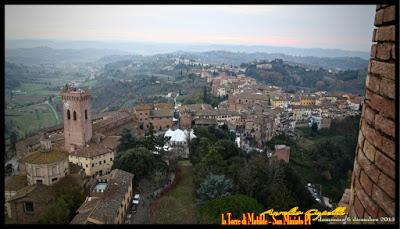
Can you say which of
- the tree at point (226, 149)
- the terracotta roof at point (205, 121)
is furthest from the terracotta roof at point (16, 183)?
the terracotta roof at point (205, 121)

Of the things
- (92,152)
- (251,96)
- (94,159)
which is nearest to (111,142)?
(92,152)

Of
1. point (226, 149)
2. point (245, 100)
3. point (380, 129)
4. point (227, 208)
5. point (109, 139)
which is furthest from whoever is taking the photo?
point (245, 100)

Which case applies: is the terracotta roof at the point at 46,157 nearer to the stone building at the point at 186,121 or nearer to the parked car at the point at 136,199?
the parked car at the point at 136,199

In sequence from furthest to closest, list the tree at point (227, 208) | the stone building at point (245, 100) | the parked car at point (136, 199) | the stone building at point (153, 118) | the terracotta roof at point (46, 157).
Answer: the stone building at point (245, 100)
the stone building at point (153, 118)
the terracotta roof at point (46, 157)
the parked car at point (136, 199)
the tree at point (227, 208)

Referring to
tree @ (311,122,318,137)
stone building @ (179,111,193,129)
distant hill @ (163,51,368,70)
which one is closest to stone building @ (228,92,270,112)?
tree @ (311,122,318,137)

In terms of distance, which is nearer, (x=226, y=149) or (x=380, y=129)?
(x=380, y=129)

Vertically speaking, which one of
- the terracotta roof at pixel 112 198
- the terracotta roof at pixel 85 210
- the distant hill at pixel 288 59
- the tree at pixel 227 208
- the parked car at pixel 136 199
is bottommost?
the parked car at pixel 136 199

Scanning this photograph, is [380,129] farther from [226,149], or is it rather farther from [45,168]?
[226,149]
